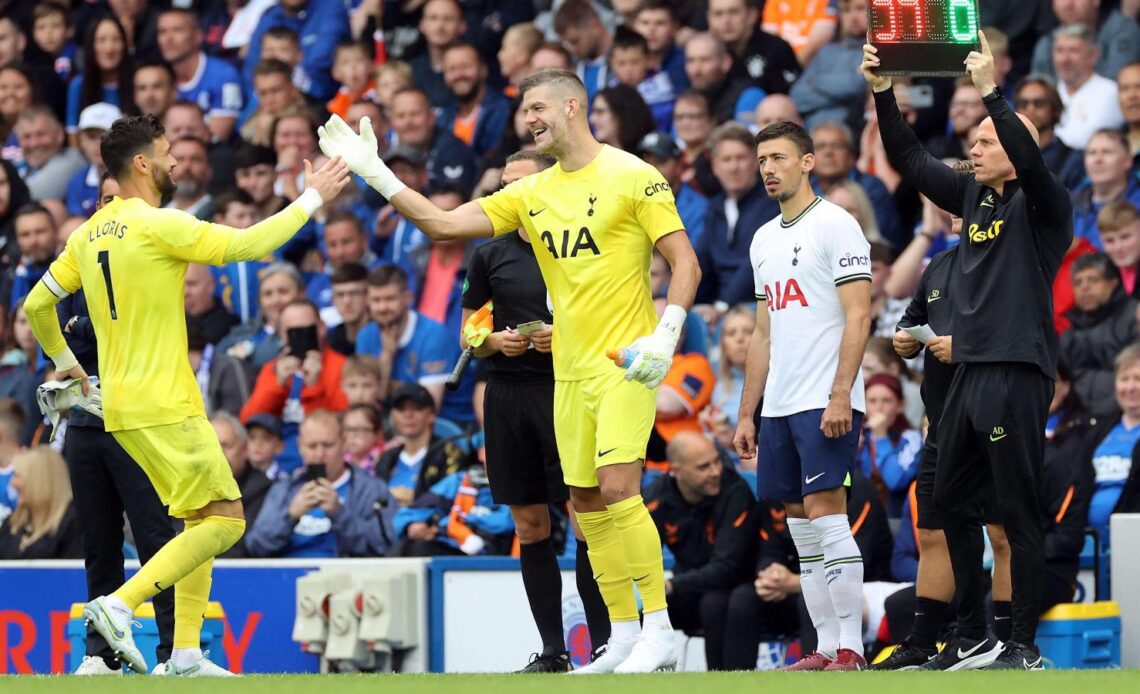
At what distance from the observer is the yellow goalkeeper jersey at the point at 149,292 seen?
24.7ft

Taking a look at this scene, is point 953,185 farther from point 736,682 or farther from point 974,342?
point 736,682

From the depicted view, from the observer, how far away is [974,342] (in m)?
7.29

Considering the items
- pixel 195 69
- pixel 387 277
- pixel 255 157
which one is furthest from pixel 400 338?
pixel 195 69

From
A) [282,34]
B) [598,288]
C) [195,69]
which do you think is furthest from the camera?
[195,69]

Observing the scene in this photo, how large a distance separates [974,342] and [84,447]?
4.09 meters

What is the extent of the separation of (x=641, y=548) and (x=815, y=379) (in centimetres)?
110

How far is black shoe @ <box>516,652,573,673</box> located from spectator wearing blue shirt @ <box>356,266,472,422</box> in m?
4.96

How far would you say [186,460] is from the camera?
7.57 meters

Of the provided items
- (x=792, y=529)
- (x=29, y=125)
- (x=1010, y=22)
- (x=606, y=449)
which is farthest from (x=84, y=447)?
(x=29, y=125)

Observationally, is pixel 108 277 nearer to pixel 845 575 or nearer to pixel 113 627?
pixel 113 627

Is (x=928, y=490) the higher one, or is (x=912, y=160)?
(x=912, y=160)

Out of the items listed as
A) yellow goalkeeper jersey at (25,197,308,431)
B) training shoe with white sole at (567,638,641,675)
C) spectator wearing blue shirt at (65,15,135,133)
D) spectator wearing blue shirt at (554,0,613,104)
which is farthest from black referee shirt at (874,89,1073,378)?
spectator wearing blue shirt at (65,15,135,133)

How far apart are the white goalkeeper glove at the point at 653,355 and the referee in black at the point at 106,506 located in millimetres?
2639

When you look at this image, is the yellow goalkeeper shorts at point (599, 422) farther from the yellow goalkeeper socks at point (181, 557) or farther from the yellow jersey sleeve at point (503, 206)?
the yellow goalkeeper socks at point (181, 557)
